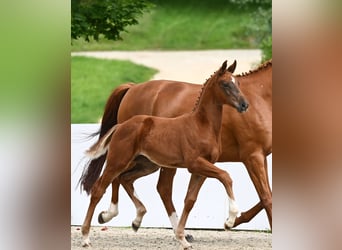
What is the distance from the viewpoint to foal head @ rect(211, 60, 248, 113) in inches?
152

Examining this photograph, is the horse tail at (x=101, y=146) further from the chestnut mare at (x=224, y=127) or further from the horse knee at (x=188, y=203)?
the horse knee at (x=188, y=203)

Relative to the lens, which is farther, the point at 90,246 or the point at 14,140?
the point at 90,246

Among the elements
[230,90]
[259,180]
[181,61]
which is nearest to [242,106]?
[230,90]

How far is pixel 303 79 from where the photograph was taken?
3260 mm

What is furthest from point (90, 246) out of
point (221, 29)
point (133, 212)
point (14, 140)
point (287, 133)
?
point (221, 29)

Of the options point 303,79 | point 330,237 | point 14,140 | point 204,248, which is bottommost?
point 204,248

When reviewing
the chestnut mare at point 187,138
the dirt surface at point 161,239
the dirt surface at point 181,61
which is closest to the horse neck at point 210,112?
the chestnut mare at point 187,138

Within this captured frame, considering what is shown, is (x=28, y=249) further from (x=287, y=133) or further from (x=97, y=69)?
(x=97, y=69)

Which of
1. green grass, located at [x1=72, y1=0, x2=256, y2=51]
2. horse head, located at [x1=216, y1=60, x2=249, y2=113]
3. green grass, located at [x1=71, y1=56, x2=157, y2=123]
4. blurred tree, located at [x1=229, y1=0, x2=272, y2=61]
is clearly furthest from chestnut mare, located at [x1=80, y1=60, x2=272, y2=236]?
blurred tree, located at [x1=229, y1=0, x2=272, y2=61]

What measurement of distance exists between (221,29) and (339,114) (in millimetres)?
3825

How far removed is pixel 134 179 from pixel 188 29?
2.77 m

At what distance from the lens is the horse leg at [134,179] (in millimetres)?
4098

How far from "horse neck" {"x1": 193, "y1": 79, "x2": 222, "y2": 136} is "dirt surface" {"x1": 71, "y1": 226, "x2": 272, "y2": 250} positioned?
0.66 meters

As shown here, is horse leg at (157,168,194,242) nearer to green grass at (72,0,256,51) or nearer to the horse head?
the horse head
